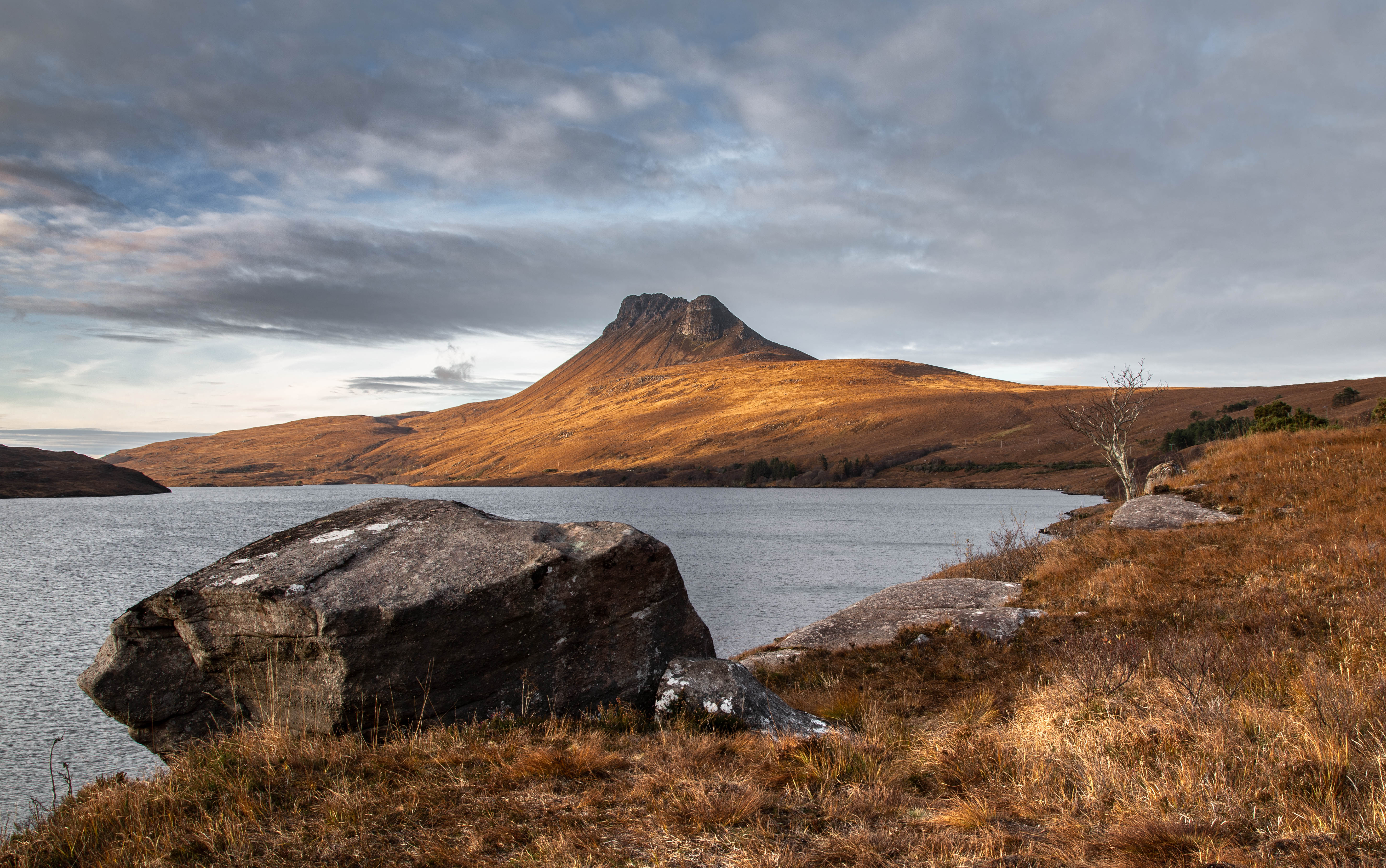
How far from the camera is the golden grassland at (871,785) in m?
4.30

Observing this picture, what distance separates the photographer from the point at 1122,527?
19281 millimetres

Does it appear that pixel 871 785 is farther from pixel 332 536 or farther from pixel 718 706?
pixel 332 536

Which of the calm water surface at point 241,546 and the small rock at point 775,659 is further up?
the small rock at point 775,659

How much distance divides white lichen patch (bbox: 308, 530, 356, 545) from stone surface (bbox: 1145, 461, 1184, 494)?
22.3m

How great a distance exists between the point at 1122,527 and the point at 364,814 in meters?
19.4

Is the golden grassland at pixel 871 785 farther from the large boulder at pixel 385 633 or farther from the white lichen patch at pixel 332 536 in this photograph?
the white lichen patch at pixel 332 536

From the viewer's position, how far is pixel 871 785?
219 inches

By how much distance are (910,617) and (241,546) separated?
50.6m

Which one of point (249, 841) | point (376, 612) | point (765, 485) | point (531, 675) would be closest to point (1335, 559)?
point (531, 675)

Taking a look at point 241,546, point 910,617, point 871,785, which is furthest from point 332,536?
point 241,546

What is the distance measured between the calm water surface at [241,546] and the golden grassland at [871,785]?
6544mm

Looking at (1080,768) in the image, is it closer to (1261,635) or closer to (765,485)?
(1261,635)

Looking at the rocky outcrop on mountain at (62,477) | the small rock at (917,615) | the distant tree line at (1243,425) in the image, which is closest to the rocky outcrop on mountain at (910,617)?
the small rock at (917,615)

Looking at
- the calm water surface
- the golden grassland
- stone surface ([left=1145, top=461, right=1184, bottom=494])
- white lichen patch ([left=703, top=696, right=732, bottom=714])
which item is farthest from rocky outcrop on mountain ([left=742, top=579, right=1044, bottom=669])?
stone surface ([left=1145, top=461, right=1184, bottom=494])
